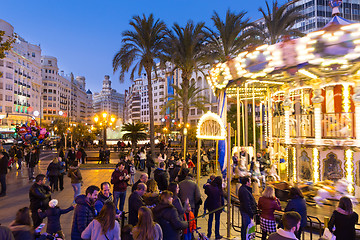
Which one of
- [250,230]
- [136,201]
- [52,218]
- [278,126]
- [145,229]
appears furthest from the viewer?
[278,126]

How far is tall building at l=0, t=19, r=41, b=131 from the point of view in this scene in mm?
61312

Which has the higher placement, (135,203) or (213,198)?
(135,203)

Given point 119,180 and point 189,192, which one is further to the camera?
point 119,180

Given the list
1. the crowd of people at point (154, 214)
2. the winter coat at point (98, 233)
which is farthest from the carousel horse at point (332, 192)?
the winter coat at point (98, 233)

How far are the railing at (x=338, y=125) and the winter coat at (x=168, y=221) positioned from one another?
803cm

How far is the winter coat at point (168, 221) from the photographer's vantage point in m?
4.23

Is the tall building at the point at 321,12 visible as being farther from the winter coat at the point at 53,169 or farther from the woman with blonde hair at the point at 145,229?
the woman with blonde hair at the point at 145,229

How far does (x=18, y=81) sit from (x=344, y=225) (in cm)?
7688

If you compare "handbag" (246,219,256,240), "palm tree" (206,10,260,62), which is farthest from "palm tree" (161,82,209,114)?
"handbag" (246,219,256,240)

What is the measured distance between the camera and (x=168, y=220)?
4.27 metres

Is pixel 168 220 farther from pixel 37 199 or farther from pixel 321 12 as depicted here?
pixel 321 12

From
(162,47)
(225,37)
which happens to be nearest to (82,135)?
(162,47)

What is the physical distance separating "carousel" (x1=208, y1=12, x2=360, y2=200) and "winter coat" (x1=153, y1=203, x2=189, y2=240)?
6053 millimetres

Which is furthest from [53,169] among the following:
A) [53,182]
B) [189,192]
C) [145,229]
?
[145,229]
